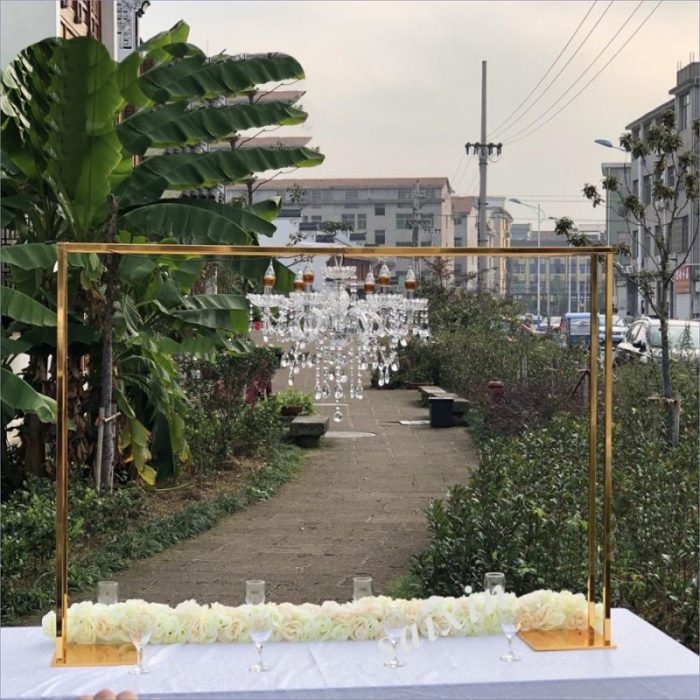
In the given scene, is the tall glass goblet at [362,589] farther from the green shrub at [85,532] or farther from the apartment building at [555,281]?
the green shrub at [85,532]

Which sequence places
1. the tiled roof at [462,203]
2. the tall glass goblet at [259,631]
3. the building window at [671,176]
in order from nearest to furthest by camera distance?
the tall glass goblet at [259,631] → the building window at [671,176] → the tiled roof at [462,203]

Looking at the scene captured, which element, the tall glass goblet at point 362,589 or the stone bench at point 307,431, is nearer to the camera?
the tall glass goblet at point 362,589

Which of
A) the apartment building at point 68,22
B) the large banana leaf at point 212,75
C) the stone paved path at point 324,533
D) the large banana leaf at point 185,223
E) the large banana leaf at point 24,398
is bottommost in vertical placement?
the stone paved path at point 324,533

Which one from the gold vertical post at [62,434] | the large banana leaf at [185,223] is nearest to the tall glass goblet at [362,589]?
the gold vertical post at [62,434]

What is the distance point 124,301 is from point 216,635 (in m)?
4.07

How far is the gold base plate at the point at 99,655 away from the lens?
10.1 feet

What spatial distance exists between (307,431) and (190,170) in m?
3.77

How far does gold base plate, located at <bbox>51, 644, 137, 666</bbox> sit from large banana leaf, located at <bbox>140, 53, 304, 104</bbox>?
452 cm

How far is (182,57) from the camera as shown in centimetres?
723

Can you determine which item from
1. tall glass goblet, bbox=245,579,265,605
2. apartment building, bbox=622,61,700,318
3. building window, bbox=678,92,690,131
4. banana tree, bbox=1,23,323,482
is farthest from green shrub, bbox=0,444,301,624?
building window, bbox=678,92,690,131

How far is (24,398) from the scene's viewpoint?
561cm

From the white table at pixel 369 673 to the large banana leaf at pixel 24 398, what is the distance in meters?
2.42

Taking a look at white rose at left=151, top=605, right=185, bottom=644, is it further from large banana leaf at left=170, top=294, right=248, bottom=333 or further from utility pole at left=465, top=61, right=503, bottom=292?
utility pole at left=465, top=61, right=503, bottom=292

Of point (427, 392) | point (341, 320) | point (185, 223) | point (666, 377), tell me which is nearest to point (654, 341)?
point (427, 392)
